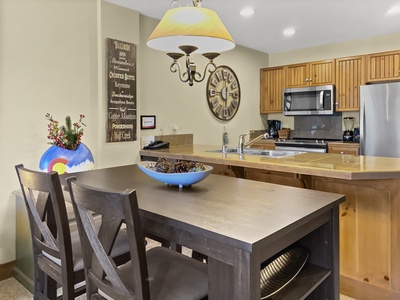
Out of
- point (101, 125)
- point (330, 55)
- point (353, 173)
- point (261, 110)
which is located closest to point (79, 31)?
point (101, 125)

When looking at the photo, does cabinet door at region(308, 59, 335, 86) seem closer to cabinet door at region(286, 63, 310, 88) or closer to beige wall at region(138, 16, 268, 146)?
cabinet door at region(286, 63, 310, 88)

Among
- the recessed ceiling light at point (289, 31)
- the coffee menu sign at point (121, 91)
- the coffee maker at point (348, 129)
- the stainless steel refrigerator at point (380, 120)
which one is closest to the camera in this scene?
the coffee menu sign at point (121, 91)

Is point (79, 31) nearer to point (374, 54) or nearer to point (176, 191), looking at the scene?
point (176, 191)

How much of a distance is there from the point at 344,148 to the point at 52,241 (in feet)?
13.5

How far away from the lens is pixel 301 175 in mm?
2359

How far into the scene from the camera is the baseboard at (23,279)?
92.4 inches

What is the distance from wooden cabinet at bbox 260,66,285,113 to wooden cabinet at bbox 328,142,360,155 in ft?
3.91

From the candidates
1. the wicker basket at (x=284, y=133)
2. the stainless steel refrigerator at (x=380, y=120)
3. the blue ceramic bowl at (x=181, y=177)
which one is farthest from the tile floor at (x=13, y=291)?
the wicker basket at (x=284, y=133)

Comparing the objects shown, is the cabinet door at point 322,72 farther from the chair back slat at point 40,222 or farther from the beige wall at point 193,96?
the chair back slat at point 40,222

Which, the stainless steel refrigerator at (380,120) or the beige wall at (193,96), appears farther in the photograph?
the stainless steel refrigerator at (380,120)

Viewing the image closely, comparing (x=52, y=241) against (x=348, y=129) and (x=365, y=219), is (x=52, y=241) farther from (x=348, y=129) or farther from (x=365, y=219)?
(x=348, y=129)

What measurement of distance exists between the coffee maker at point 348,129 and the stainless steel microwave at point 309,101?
1.17 ft

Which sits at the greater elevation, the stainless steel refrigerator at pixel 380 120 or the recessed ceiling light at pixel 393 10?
the recessed ceiling light at pixel 393 10

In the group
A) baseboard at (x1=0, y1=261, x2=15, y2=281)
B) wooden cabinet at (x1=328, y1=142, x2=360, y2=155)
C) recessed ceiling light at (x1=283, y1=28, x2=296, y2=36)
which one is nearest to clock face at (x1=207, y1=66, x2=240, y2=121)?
recessed ceiling light at (x1=283, y1=28, x2=296, y2=36)
